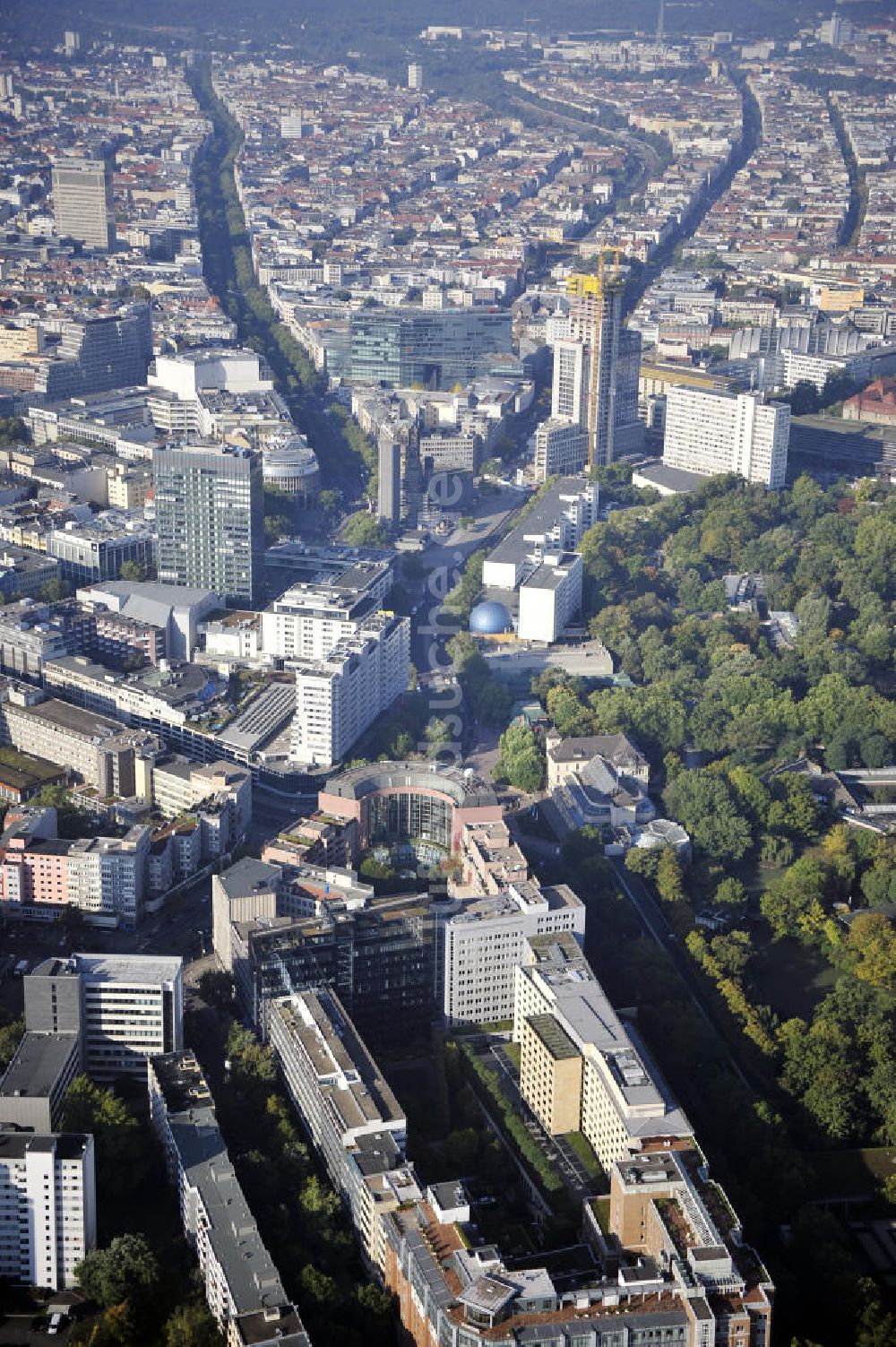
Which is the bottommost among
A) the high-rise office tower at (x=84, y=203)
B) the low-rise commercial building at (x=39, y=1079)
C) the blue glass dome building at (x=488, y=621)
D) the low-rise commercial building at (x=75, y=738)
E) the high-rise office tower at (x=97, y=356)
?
the low-rise commercial building at (x=39, y=1079)

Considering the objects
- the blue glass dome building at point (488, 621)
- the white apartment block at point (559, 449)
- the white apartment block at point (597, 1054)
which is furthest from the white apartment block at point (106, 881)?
the white apartment block at point (559, 449)

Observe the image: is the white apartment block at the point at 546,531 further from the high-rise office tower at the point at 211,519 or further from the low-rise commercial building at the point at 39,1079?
the low-rise commercial building at the point at 39,1079

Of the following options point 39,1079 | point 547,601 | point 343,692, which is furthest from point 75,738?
point 547,601

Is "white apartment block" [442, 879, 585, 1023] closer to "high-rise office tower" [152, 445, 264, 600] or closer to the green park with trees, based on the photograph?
the green park with trees

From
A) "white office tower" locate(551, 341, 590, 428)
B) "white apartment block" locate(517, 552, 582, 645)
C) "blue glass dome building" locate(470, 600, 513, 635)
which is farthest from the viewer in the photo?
"white office tower" locate(551, 341, 590, 428)

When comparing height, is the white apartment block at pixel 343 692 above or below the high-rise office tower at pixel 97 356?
below

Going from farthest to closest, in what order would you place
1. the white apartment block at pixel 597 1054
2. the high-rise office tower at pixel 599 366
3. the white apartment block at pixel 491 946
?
the high-rise office tower at pixel 599 366
the white apartment block at pixel 491 946
the white apartment block at pixel 597 1054

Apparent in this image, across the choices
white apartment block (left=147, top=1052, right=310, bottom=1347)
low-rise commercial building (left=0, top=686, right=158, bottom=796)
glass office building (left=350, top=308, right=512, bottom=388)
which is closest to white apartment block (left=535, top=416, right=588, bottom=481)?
glass office building (left=350, top=308, right=512, bottom=388)

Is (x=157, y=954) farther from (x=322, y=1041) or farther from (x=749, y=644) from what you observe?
(x=749, y=644)
